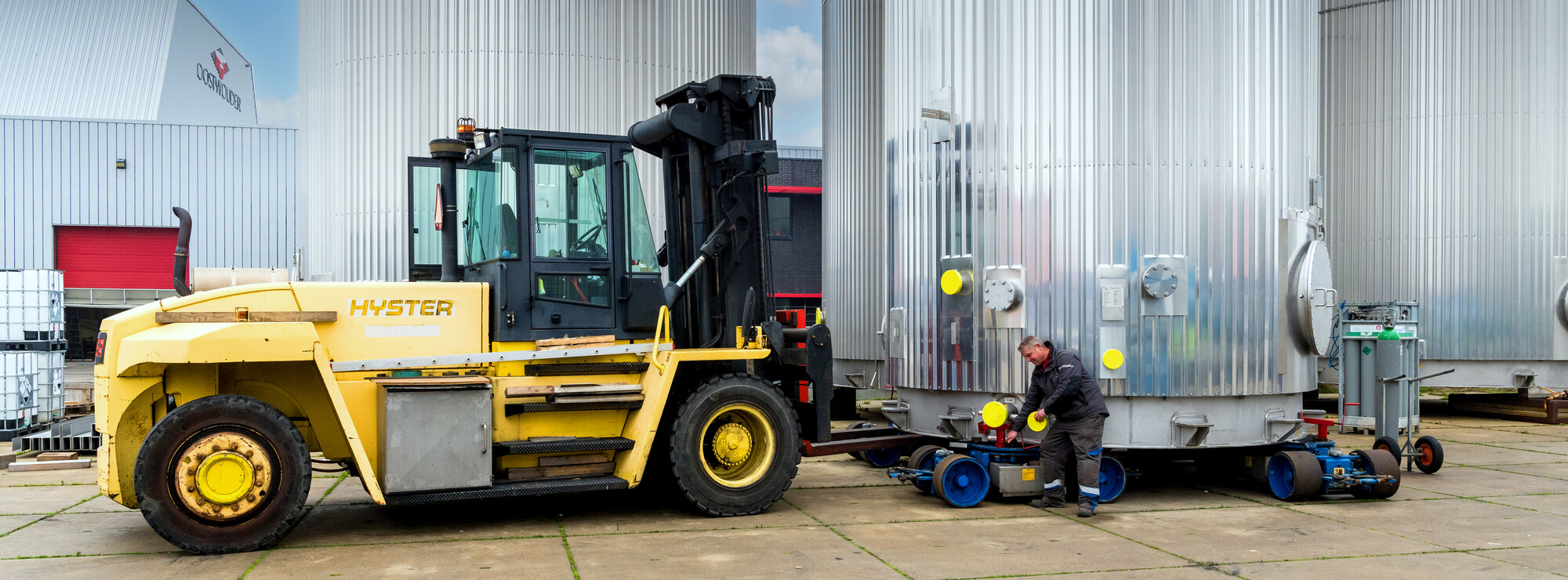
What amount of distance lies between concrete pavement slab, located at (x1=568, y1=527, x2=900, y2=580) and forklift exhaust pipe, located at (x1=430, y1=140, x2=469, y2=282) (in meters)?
2.50

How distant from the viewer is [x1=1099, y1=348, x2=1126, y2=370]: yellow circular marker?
9.19m

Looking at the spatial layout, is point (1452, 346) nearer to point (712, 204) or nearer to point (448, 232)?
point (712, 204)

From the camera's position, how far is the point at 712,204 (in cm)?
898

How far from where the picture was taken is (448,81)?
50.4 ft

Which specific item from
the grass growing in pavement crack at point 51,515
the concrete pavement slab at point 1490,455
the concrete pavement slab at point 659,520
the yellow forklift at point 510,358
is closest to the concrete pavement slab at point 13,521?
the grass growing in pavement crack at point 51,515

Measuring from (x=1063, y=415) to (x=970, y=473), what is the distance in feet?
2.94

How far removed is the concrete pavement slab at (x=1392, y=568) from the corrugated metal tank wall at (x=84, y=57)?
107 ft

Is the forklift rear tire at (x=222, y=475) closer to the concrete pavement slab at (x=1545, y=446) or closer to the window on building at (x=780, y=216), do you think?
the concrete pavement slab at (x=1545, y=446)

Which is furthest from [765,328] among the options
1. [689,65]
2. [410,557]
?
[689,65]

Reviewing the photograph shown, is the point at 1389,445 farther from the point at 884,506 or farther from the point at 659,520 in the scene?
the point at 659,520

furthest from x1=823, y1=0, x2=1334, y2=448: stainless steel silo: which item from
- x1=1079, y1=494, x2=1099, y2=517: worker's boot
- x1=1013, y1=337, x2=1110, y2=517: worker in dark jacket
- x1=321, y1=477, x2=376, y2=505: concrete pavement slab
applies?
x1=321, y1=477, x2=376, y2=505: concrete pavement slab

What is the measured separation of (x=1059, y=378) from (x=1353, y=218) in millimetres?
11428

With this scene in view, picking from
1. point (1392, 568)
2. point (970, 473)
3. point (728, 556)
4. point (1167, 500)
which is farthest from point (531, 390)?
point (1392, 568)

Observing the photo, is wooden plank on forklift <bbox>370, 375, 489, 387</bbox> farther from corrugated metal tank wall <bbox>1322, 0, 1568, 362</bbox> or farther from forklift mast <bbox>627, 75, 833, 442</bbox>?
corrugated metal tank wall <bbox>1322, 0, 1568, 362</bbox>
